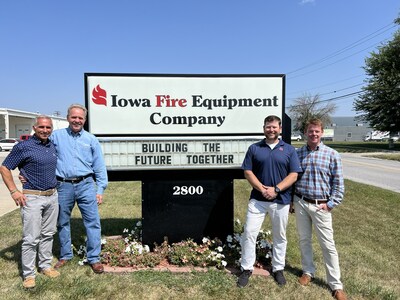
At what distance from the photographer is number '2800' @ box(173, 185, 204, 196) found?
5.10 m

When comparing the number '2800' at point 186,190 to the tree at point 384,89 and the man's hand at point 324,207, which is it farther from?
the tree at point 384,89

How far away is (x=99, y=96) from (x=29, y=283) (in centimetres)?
245

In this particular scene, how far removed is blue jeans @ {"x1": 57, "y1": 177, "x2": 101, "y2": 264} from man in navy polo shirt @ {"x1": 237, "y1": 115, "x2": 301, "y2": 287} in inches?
71.8

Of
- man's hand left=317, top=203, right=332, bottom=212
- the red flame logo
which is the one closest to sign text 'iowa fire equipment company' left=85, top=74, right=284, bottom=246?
the red flame logo

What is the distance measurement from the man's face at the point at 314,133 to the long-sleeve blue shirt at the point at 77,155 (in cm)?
245

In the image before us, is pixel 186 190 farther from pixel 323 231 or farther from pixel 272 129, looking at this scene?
pixel 323 231

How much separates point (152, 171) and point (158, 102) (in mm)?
977

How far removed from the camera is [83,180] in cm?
423

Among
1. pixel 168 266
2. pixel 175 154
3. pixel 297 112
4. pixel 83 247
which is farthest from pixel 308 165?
pixel 297 112

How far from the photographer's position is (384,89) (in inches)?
1345

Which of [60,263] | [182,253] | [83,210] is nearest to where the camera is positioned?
[83,210]

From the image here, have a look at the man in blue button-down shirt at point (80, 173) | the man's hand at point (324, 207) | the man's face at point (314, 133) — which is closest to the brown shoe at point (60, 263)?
the man in blue button-down shirt at point (80, 173)

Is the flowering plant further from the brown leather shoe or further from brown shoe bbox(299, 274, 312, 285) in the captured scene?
brown shoe bbox(299, 274, 312, 285)

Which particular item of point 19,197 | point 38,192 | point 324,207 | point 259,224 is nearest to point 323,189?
point 324,207
